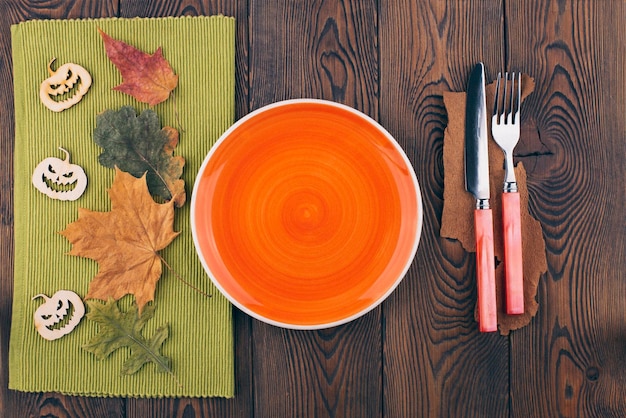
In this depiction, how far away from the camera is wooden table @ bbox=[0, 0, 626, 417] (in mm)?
688

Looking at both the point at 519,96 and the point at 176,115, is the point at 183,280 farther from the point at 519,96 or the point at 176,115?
the point at 519,96

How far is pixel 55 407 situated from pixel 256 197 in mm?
417

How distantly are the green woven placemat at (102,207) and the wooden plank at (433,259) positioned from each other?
0.23m

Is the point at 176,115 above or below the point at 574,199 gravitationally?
above

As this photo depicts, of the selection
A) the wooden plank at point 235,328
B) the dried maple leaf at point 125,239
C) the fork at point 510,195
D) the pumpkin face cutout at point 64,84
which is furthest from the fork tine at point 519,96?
the pumpkin face cutout at point 64,84

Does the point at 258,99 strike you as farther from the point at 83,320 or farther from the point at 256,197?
the point at 83,320

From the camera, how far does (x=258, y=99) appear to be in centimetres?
70

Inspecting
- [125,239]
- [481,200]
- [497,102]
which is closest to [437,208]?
[481,200]

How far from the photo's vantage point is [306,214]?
0.65m

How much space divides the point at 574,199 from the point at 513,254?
0.44 feet

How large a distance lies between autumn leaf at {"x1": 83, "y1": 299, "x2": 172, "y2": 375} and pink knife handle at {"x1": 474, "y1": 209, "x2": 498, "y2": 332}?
430 mm

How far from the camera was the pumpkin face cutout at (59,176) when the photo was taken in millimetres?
684

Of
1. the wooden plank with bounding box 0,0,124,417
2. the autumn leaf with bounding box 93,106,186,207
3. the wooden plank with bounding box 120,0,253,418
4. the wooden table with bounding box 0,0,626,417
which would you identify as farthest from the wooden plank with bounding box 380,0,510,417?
the wooden plank with bounding box 0,0,124,417

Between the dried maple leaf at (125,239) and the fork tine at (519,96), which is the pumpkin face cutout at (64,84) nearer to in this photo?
the dried maple leaf at (125,239)
